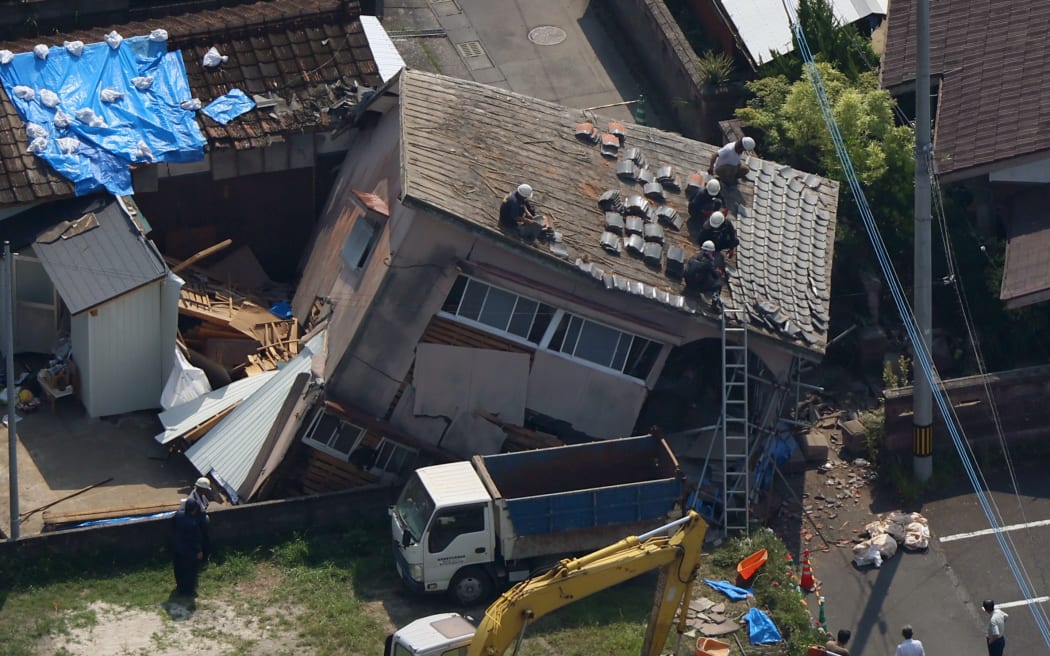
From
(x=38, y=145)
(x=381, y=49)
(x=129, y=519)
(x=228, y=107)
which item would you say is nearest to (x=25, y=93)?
(x=38, y=145)

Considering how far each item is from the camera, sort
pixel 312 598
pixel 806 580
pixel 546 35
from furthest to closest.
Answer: pixel 546 35
pixel 806 580
pixel 312 598

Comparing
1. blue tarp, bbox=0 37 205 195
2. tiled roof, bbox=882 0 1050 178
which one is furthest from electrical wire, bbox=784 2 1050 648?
blue tarp, bbox=0 37 205 195

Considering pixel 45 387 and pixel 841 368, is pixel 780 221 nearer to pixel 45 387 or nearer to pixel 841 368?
pixel 841 368

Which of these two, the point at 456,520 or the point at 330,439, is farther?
the point at 330,439

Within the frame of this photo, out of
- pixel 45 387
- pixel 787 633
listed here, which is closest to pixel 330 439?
pixel 45 387

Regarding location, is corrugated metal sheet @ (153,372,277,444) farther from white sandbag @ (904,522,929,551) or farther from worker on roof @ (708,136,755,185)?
white sandbag @ (904,522,929,551)

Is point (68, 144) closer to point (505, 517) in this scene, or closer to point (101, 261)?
point (101, 261)
